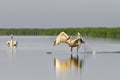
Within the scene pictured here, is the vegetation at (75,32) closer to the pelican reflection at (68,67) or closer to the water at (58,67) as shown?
the water at (58,67)

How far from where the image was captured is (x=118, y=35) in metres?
64.9

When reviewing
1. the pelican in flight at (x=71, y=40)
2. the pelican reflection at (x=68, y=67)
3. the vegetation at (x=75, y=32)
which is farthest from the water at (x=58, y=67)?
the vegetation at (x=75, y=32)

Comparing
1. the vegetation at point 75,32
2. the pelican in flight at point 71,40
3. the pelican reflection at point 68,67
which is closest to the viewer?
the pelican reflection at point 68,67

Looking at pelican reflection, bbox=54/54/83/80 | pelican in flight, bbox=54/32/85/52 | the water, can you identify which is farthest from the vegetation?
pelican reflection, bbox=54/54/83/80

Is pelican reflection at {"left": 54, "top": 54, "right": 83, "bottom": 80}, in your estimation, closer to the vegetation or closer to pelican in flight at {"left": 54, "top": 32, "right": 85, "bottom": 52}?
pelican in flight at {"left": 54, "top": 32, "right": 85, "bottom": 52}

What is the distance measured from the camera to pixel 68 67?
20.2m

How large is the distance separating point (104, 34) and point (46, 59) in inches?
1783

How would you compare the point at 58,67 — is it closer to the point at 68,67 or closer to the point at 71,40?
the point at 68,67

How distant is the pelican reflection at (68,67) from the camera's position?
17.2 metres

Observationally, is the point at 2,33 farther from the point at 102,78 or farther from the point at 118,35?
the point at 102,78

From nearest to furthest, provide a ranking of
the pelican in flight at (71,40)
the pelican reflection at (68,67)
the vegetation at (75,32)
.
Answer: the pelican reflection at (68,67) < the pelican in flight at (71,40) < the vegetation at (75,32)

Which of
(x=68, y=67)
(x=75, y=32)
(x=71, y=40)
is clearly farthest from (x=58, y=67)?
(x=75, y=32)

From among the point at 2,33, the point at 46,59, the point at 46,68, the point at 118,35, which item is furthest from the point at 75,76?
the point at 2,33

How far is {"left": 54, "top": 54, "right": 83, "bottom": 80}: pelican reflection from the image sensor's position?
56.3 ft
